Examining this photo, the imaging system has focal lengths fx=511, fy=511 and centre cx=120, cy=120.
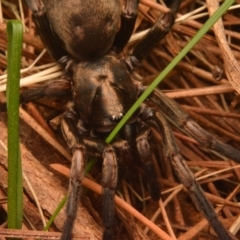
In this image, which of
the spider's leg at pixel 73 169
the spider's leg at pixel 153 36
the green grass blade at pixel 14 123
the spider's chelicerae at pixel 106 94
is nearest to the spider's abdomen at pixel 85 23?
the spider's chelicerae at pixel 106 94

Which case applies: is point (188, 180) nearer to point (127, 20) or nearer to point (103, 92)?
point (103, 92)

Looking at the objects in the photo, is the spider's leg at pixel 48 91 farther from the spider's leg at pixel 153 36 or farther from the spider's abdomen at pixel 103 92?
the spider's leg at pixel 153 36

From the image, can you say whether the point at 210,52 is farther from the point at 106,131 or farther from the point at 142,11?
the point at 106,131

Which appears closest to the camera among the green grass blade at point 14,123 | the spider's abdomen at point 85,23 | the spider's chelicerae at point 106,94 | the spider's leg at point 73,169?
the green grass blade at point 14,123

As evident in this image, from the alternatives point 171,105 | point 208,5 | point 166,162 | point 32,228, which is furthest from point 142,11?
point 32,228

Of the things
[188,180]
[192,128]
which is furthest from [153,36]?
[188,180]
